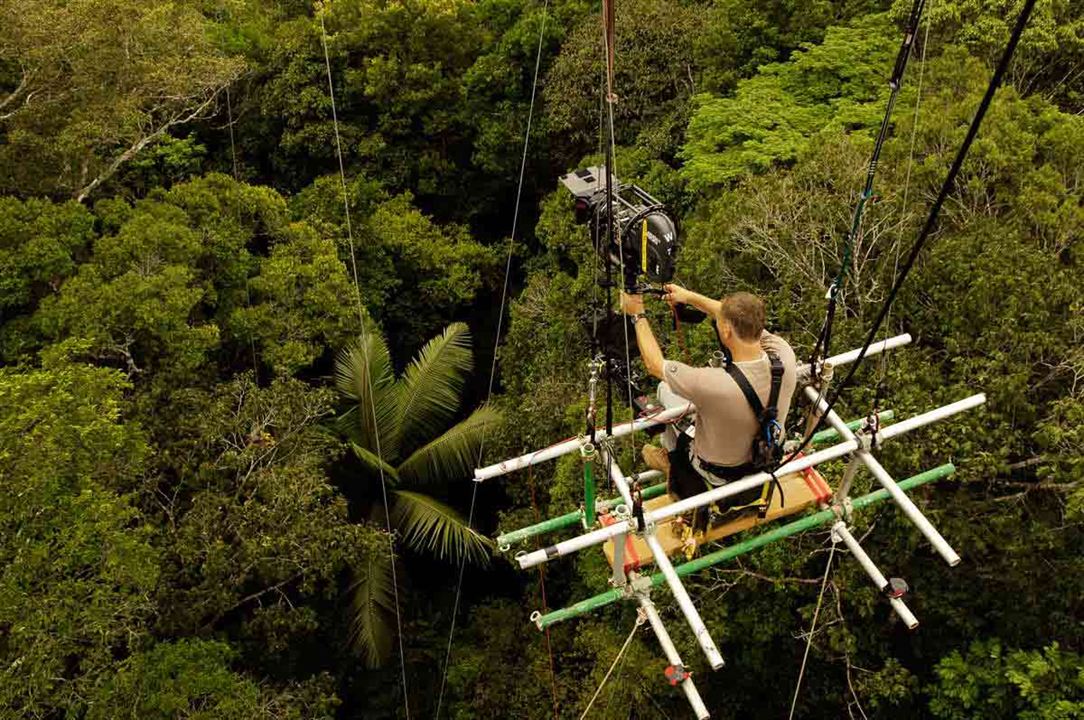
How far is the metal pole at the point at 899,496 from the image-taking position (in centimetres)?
418

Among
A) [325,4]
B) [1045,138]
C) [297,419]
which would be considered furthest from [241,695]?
[325,4]

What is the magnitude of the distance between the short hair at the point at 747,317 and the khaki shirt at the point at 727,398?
177 mm

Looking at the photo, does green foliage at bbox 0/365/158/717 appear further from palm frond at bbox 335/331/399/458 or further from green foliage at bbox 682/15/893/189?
green foliage at bbox 682/15/893/189

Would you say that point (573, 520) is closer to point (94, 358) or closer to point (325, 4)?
point (94, 358)

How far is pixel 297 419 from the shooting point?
11.3 meters

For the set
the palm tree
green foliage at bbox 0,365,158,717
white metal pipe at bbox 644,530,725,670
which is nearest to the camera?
white metal pipe at bbox 644,530,725,670

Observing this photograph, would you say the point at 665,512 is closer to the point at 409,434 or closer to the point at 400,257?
the point at 409,434

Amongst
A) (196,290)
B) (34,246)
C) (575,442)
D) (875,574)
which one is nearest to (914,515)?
(875,574)

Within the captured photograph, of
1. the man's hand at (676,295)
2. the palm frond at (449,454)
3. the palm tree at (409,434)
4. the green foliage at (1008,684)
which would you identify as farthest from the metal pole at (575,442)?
the palm frond at (449,454)

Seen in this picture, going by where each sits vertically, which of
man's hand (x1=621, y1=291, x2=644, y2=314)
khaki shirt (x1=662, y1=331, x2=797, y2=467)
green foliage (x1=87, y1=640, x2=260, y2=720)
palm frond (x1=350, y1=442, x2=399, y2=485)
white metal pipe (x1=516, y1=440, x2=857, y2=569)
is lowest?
palm frond (x1=350, y1=442, x2=399, y2=485)

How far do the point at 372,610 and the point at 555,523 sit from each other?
7.58 m

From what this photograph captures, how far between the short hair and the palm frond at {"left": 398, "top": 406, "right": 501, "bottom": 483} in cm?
882

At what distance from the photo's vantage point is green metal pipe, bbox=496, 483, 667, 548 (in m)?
4.68

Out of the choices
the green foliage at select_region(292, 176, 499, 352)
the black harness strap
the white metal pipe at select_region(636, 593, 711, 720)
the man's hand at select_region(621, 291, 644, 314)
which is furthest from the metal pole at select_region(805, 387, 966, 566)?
the green foliage at select_region(292, 176, 499, 352)
